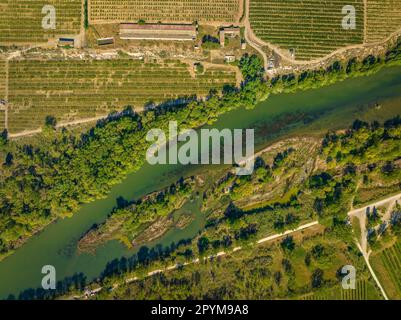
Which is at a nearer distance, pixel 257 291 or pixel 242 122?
pixel 257 291

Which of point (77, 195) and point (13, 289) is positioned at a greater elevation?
point (77, 195)

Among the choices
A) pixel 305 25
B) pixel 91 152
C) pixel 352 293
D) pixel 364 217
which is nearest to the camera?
pixel 352 293

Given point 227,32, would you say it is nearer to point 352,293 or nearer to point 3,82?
point 3,82

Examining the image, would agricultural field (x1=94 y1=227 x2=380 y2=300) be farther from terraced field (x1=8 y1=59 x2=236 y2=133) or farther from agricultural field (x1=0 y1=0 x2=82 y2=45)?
agricultural field (x1=0 y1=0 x2=82 y2=45)

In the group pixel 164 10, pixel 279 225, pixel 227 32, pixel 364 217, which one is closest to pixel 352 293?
pixel 364 217

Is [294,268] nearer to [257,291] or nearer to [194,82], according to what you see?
[257,291]

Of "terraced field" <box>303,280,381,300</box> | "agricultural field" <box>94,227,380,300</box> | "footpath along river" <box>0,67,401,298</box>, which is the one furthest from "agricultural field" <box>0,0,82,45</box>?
"terraced field" <box>303,280,381,300</box>

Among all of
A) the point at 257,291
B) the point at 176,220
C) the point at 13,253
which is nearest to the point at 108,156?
the point at 176,220
